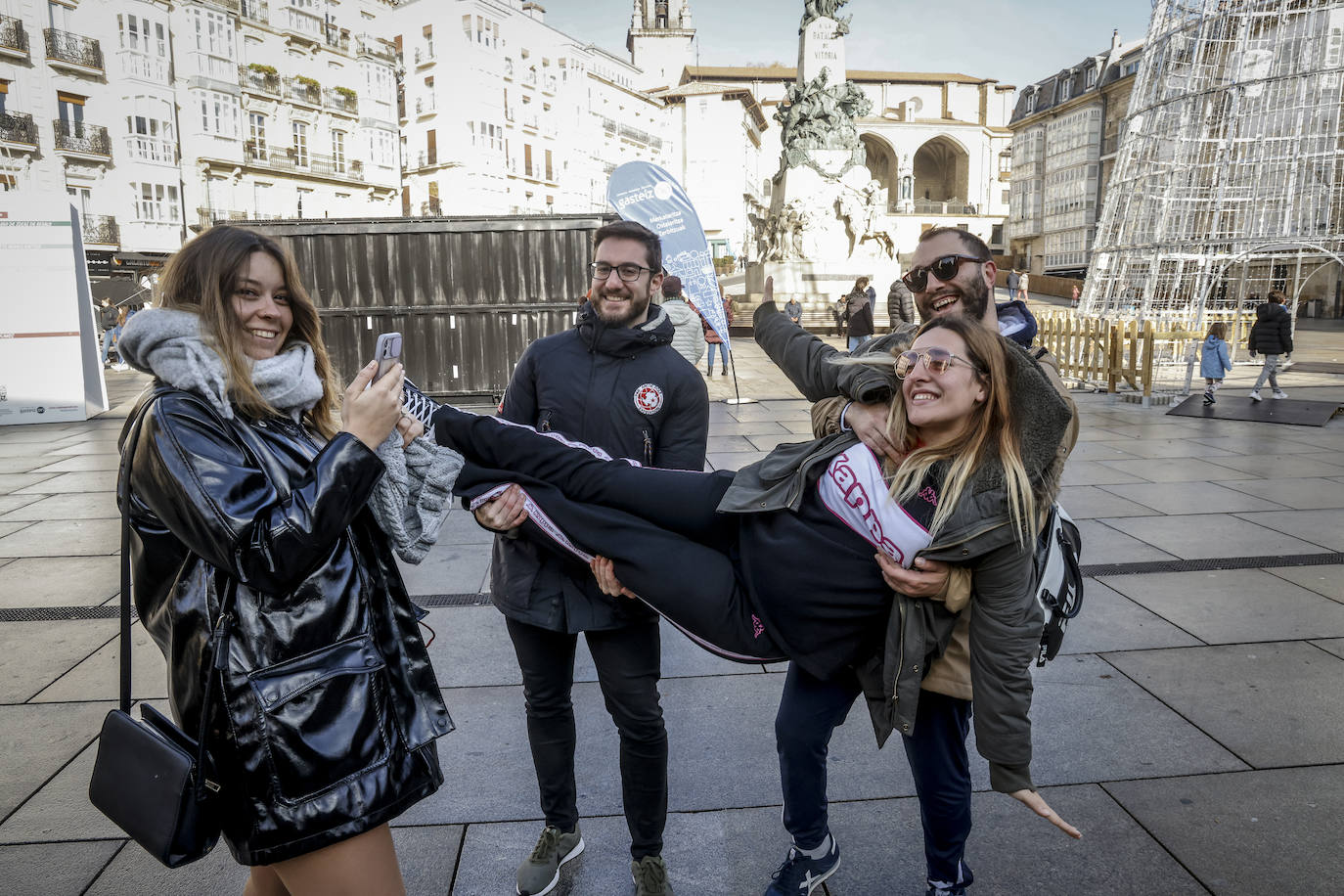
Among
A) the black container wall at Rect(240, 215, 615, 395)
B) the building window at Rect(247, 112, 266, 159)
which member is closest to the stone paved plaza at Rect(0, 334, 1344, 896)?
the black container wall at Rect(240, 215, 615, 395)

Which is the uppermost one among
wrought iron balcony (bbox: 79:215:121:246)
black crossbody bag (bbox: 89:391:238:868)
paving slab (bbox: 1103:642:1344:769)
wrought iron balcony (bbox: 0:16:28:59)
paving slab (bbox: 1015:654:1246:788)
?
wrought iron balcony (bbox: 0:16:28:59)

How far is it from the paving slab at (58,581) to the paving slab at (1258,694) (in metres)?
5.81

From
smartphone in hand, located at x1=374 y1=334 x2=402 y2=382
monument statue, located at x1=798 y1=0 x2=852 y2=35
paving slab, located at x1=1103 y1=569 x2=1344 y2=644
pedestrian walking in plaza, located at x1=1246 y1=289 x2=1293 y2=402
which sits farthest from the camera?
monument statue, located at x1=798 y1=0 x2=852 y2=35

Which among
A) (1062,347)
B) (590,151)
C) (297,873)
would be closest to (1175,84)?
(1062,347)

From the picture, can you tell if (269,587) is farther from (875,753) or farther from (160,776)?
(875,753)

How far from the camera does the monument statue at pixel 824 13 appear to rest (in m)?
28.6

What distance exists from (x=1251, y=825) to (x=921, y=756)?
1365 millimetres

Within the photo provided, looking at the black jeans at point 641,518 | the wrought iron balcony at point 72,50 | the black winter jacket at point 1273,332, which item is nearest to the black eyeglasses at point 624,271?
the black jeans at point 641,518

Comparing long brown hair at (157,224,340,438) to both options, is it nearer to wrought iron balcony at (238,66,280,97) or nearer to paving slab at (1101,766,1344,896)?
paving slab at (1101,766,1344,896)

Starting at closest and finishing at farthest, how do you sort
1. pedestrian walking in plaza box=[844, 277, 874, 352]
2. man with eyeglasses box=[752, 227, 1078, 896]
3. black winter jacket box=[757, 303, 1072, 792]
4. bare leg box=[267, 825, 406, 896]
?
1. bare leg box=[267, 825, 406, 896]
2. black winter jacket box=[757, 303, 1072, 792]
3. man with eyeglasses box=[752, 227, 1078, 896]
4. pedestrian walking in plaza box=[844, 277, 874, 352]

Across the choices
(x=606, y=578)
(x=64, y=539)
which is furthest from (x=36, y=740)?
(x=64, y=539)

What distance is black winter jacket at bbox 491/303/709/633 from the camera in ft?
8.48

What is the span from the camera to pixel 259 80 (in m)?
37.1

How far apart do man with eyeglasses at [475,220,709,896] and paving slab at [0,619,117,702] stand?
2.53 m
